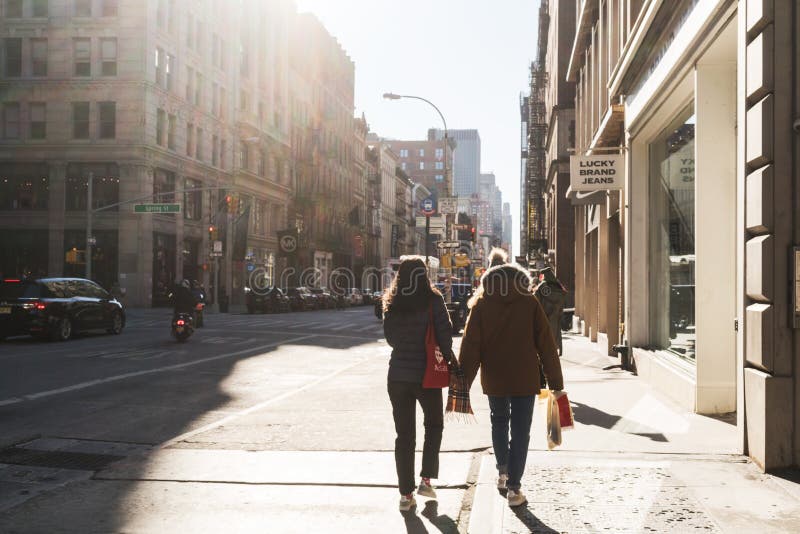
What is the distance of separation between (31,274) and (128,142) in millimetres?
9127

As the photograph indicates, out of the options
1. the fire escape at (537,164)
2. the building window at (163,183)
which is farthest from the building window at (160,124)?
the fire escape at (537,164)

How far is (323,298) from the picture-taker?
182 feet

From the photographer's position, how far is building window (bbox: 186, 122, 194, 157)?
52.3 meters

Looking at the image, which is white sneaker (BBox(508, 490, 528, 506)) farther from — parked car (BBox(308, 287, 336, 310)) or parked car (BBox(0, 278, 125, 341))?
parked car (BBox(308, 287, 336, 310))

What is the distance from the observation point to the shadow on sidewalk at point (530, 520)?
17.0ft

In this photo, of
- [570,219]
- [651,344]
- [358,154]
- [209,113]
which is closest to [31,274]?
[209,113]

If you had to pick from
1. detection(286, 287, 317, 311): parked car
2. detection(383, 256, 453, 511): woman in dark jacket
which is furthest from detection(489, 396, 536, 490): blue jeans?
detection(286, 287, 317, 311): parked car

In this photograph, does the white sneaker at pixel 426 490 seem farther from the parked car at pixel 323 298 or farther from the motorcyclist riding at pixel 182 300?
the parked car at pixel 323 298

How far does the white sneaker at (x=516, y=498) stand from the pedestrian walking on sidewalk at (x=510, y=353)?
0.10m

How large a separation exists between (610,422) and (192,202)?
155 ft

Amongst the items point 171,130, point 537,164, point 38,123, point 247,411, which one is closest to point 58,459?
point 247,411

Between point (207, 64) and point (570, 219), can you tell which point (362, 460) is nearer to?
point (570, 219)

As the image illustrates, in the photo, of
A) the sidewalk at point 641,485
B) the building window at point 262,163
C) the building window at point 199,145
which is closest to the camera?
the sidewalk at point 641,485

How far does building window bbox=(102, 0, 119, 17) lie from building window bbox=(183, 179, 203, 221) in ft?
35.4
